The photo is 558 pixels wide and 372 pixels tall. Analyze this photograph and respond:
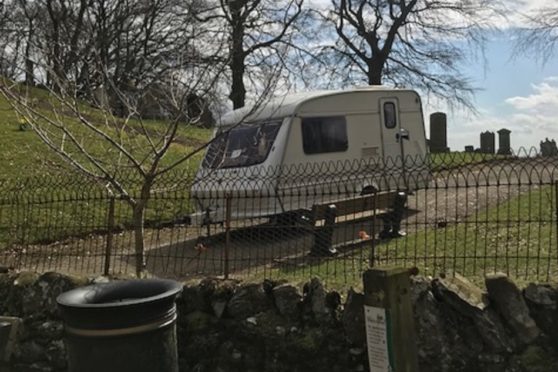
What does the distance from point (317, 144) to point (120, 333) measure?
27.6 ft

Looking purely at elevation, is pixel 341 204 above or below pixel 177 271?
above

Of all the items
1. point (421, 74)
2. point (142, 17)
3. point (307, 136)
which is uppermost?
point (142, 17)

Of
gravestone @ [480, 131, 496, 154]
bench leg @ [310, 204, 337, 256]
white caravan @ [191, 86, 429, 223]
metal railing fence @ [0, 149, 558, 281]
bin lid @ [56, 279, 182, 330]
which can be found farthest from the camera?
gravestone @ [480, 131, 496, 154]

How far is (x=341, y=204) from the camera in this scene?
8.58 metres

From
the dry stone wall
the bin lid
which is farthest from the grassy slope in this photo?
the bin lid

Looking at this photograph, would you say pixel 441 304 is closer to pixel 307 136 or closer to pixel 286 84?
pixel 286 84

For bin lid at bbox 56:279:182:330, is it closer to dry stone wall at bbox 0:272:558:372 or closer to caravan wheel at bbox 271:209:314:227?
dry stone wall at bbox 0:272:558:372

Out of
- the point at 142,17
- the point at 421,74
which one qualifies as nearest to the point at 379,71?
the point at 421,74

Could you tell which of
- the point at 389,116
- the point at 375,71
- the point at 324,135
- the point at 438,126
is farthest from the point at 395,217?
the point at 375,71

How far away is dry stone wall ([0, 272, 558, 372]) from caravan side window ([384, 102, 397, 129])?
8279 mm

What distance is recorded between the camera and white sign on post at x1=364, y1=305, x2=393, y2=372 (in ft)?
12.1

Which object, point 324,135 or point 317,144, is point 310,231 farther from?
point 324,135

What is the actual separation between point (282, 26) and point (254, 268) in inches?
965

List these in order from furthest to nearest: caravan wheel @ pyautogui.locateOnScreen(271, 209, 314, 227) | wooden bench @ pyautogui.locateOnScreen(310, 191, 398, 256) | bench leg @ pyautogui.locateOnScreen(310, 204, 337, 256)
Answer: caravan wheel @ pyautogui.locateOnScreen(271, 209, 314, 227)
wooden bench @ pyautogui.locateOnScreen(310, 191, 398, 256)
bench leg @ pyautogui.locateOnScreen(310, 204, 337, 256)
